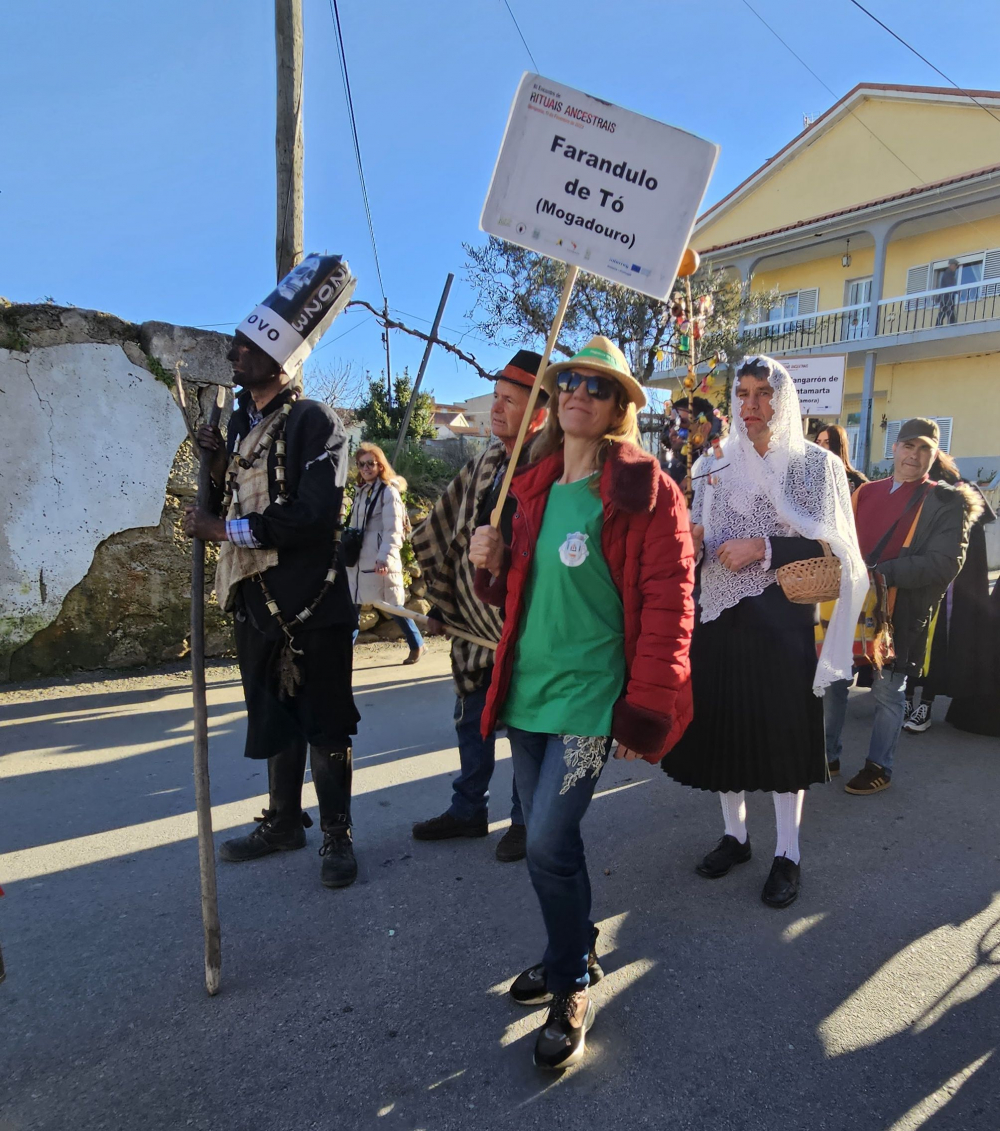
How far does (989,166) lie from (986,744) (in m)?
17.0

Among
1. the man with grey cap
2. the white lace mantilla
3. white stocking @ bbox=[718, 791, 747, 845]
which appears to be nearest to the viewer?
the white lace mantilla

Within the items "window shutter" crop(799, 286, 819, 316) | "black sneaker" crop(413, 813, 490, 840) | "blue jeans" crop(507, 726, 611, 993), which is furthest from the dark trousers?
"window shutter" crop(799, 286, 819, 316)

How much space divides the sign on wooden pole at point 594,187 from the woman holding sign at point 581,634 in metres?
0.18

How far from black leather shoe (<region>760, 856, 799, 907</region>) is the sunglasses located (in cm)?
208

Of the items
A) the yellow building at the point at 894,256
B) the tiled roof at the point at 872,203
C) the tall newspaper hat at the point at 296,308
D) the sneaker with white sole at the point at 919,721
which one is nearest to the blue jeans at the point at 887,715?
the sneaker with white sole at the point at 919,721

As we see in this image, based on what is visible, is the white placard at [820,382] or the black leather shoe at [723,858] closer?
the black leather shoe at [723,858]

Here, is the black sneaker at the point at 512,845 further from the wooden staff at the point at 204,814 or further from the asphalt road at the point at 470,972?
the wooden staff at the point at 204,814

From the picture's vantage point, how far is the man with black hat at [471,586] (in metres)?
3.23

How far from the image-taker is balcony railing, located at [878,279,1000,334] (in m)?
18.4

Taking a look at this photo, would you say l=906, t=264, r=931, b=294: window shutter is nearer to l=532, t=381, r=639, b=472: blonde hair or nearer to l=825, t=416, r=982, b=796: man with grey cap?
l=825, t=416, r=982, b=796: man with grey cap

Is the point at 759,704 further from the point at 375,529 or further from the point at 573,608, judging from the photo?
the point at 375,529

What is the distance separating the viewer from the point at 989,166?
16891 millimetres

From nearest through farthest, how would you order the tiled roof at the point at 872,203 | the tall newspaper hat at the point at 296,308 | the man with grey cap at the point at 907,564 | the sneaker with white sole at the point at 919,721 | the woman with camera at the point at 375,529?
the tall newspaper hat at the point at 296,308
the man with grey cap at the point at 907,564
the sneaker with white sole at the point at 919,721
the woman with camera at the point at 375,529
the tiled roof at the point at 872,203

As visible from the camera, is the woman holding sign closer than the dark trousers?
Yes
